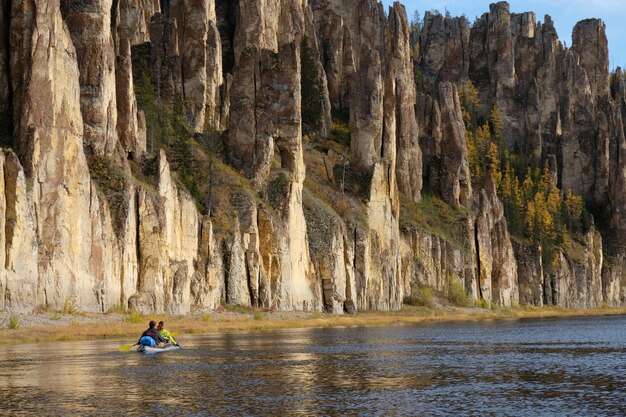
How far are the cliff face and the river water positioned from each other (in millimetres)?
16703

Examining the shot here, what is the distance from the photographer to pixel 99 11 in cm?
8694

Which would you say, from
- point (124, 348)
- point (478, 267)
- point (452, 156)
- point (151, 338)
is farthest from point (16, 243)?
point (452, 156)

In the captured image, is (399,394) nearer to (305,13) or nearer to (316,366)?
(316,366)

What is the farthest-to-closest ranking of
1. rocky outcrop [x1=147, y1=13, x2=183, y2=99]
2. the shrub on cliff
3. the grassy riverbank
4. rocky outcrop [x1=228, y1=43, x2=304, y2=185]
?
the shrub on cliff < rocky outcrop [x1=147, y1=13, x2=183, y2=99] < rocky outcrop [x1=228, y1=43, x2=304, y2=185] < the grassy riverbank

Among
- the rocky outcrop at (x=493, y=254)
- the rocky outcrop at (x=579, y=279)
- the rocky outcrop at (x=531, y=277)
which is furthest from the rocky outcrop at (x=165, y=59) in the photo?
the rocky outcrop at (x=579, y=279)

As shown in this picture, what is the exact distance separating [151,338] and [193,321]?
26217 millimetres

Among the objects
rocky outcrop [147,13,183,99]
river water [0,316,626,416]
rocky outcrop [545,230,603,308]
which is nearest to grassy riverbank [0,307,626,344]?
river water [0,316,626,416]

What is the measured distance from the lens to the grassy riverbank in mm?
65250

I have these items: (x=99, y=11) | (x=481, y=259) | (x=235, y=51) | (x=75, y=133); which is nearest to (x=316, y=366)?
(x=75, y=133)

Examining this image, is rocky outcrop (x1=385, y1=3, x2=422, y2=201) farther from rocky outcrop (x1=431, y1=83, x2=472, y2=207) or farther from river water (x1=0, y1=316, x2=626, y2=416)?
river water (x1=0, y1=316, x2=626, y2=416)

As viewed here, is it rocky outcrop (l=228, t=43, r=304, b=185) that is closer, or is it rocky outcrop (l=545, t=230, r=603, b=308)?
rocky outcrop (l=228, t=43, r=304, b=185)

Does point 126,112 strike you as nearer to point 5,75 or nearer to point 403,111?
point 5,75

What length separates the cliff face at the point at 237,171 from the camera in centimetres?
7719

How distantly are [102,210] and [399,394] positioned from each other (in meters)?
49.1
